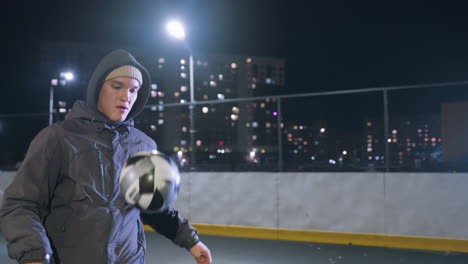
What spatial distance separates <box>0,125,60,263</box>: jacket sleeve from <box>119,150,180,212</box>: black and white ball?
0.32 metres

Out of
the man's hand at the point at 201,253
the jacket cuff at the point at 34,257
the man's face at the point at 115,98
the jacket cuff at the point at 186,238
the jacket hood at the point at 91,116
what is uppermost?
the man's face at the point at 115,98

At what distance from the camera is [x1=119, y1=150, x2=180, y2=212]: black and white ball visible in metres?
2.14

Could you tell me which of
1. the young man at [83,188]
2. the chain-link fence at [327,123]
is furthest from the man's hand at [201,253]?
the chain-link fence at [327,123]

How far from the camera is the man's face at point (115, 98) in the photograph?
2.45 m

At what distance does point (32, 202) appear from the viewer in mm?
2031

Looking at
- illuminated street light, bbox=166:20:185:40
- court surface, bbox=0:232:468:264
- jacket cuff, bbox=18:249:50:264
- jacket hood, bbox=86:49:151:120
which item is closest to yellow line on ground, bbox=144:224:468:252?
court surface, bbox=0:232:468:264

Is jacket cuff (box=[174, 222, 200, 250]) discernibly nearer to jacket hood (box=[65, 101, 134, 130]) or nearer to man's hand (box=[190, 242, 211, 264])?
man's hand (box=[190, 242, 211, 264])

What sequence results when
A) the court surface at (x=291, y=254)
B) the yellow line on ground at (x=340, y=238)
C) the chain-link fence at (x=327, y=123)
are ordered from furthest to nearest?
1. the chain-link fence at (x=327, y=123)
2. the yellow line on ground at (x=340, y=238)
3. the court surface at (x=291, y=254)

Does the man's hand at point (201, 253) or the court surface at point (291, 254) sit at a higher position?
the man's hand at point (201, 253)

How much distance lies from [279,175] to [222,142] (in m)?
9.08

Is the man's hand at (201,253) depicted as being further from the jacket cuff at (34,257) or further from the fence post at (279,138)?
the fence post at (279,138)

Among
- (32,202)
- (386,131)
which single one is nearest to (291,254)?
(386,131)

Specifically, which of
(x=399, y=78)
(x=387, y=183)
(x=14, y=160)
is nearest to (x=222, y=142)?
(x=14, y=160)

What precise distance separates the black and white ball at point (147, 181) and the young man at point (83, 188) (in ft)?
0.36
